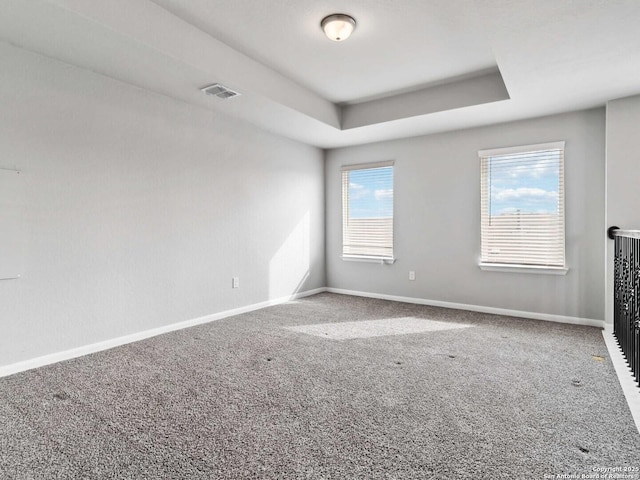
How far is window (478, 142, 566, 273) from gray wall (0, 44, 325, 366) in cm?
287

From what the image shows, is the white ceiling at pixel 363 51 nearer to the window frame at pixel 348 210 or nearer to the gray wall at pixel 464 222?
the gray wall at pixel 464 222

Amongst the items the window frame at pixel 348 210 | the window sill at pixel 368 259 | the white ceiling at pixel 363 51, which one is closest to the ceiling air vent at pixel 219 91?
the white ceiling at pixel 363 51

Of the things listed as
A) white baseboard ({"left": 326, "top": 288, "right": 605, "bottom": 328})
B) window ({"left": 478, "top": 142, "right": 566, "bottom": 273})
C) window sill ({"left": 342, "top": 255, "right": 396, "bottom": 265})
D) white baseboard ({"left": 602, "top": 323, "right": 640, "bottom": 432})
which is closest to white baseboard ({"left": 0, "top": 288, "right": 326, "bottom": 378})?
window sill ({"left": 342, "top": 255, "right": 396, "bottom": 265})

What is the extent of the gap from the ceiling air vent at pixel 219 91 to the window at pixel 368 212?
8.48 feet

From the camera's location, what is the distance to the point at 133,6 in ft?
8.07

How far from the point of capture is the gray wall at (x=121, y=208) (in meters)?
2.73

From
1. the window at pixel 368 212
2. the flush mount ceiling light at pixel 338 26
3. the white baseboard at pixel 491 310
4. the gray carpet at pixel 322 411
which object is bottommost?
the gray carpet at pixel 322 411

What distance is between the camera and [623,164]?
139 inches

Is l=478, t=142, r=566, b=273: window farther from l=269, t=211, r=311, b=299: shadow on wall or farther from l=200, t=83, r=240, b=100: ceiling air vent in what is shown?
l=200, t=83, r=240, b=100: ceiling air vent

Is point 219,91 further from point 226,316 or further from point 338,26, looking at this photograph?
point 226,316

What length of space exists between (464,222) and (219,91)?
3385 mm

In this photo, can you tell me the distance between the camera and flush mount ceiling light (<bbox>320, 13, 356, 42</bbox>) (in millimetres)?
2678

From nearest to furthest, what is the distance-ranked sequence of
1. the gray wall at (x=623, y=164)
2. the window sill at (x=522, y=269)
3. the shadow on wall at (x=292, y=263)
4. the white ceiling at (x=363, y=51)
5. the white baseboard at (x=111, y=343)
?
the white ceiling at (x=363, y=51), the white baseboard at (x=111, y=343), the gray wall at (x=623, y=164), the window sill at (x=522, y=269), the shadow on wall at (x=292, y=263)

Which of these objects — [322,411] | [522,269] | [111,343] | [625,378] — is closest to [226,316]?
[111,343]
